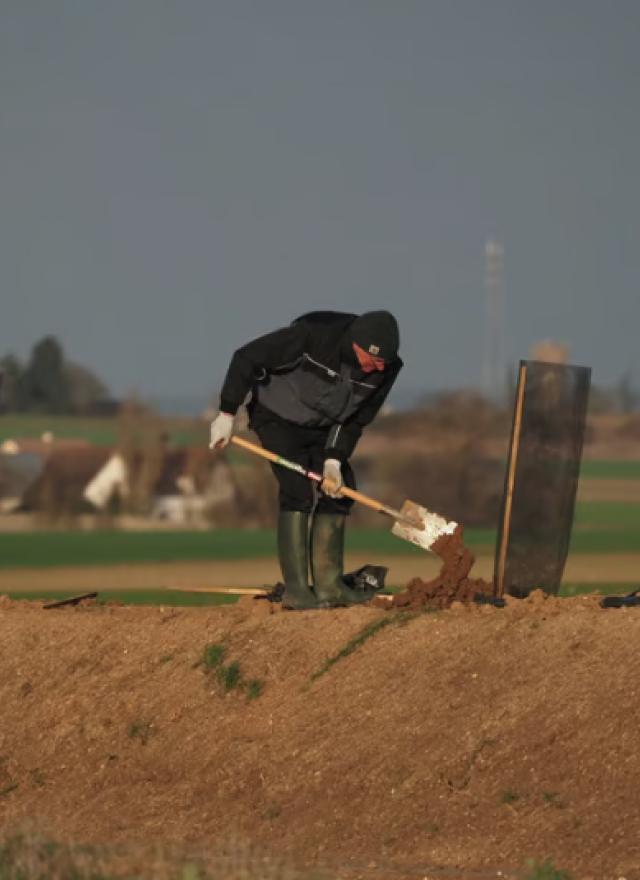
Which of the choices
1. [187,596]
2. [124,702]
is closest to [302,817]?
[124,702]

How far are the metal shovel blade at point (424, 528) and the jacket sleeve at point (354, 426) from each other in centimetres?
46

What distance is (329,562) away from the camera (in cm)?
1244

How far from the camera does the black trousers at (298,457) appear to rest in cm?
1230

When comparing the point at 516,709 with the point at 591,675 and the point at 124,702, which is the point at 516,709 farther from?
the point at 124,702

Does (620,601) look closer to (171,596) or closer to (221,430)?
(221,430)

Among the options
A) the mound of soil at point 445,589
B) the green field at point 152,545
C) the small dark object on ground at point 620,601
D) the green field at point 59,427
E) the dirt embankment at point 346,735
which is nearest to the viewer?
the dirt embankment at point 346,735

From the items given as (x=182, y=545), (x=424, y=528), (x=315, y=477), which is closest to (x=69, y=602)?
(x=315, y=477)

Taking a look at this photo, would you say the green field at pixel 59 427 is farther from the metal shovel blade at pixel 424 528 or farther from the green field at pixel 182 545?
the metal shovel blade at pixel 424 528

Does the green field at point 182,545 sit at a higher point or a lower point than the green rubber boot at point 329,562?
lower

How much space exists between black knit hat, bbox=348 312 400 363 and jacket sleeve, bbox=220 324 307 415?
0.35 meters

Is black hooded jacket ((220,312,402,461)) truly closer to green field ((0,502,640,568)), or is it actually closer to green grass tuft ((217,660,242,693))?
green grass tuft ((217,660,242,693))

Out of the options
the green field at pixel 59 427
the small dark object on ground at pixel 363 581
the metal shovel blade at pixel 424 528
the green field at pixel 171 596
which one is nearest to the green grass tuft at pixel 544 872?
the metal shovel blade at pixel 424 528

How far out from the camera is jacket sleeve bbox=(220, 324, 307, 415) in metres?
12.1

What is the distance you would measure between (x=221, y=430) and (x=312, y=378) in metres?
0.60
